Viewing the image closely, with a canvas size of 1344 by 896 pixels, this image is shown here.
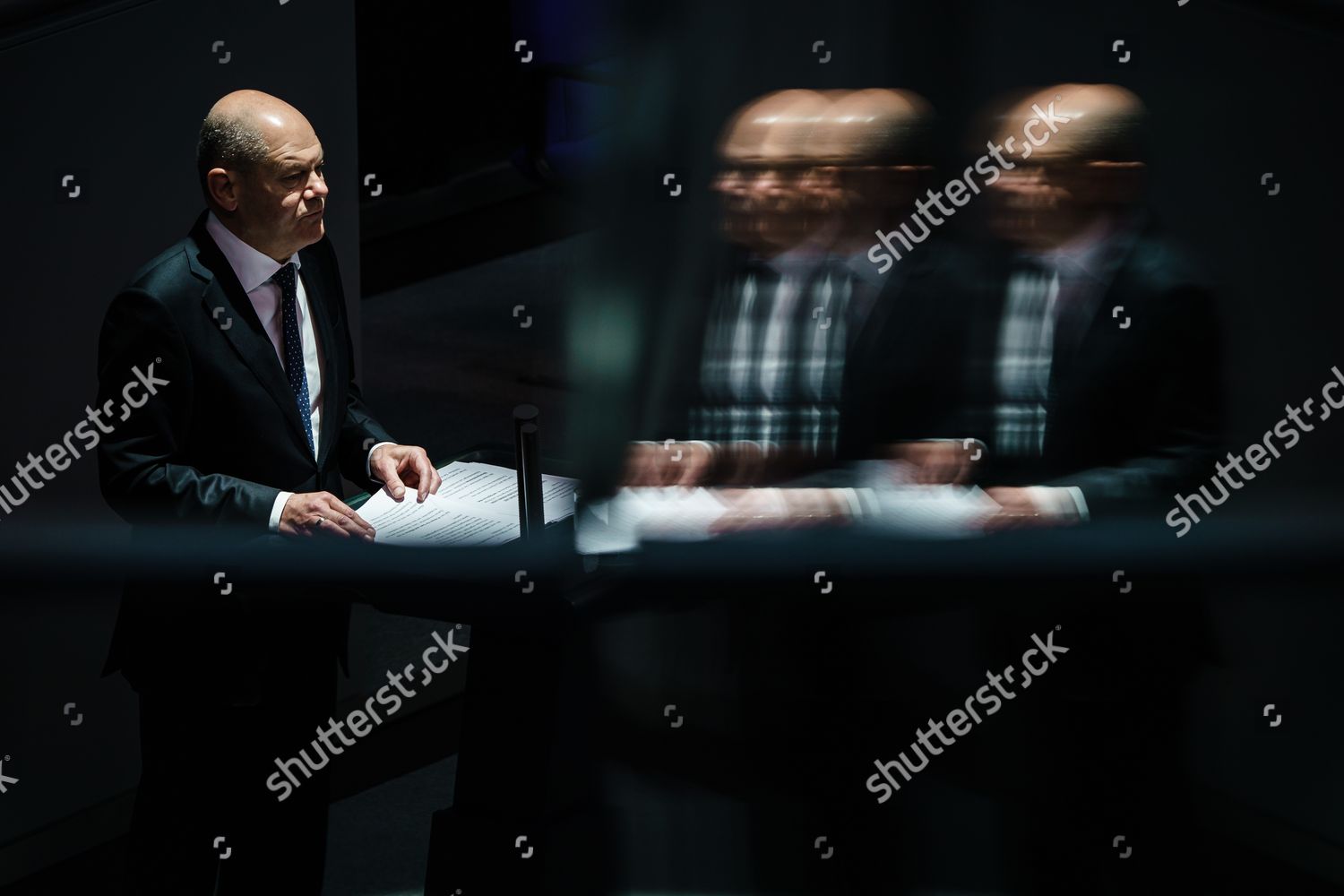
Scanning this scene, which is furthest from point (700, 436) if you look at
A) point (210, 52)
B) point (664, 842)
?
point (210, 52)

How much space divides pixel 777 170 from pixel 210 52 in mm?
1305

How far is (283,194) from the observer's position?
1231 millimetres

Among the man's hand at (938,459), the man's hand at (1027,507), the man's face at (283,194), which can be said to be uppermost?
the man's face at (283,194)

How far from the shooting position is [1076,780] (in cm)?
83

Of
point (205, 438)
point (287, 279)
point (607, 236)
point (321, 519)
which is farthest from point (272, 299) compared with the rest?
point (607, 236)

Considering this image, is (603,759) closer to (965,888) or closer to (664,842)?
(664,842)

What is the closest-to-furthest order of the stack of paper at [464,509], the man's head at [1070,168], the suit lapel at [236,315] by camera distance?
the man's head at [1070,168], the stack of paper at [464,509], the suit lapel at [236,315]

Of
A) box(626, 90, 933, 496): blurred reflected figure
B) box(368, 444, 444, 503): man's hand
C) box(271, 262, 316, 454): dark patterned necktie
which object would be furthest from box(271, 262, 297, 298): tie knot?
box(626, 90, 933, 496): blurred reflected figure

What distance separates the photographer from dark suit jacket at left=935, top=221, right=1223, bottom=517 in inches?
27.4

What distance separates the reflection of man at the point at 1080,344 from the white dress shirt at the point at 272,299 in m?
0.74

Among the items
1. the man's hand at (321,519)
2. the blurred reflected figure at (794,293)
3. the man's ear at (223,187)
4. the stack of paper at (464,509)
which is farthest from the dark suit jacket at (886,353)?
the man's ear at (223,187)

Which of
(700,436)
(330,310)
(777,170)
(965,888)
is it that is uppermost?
(330,310)

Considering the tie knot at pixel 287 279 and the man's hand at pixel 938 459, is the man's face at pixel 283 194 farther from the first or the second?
the man's hand at pixel 938 459

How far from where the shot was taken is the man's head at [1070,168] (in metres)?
0.67
